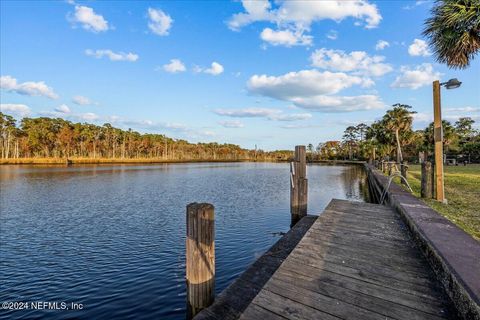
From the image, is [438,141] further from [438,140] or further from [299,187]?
[299,187]

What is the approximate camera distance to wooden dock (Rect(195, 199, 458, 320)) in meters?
2.73

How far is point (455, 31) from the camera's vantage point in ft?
32.2

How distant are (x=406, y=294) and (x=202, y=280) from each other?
246 centimetres

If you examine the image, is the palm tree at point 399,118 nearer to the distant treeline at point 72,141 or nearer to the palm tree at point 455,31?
the palm tree at point 455,31

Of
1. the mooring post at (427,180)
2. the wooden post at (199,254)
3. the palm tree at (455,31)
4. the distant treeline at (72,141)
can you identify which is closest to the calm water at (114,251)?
the wooden post at (199,254)

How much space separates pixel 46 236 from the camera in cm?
934

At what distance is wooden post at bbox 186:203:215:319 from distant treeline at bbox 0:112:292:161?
88453 millimetres

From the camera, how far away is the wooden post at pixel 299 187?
8479mm

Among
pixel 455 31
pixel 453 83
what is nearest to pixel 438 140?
pixel 453 83

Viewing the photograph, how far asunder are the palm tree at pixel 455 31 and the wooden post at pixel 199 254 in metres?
11.3

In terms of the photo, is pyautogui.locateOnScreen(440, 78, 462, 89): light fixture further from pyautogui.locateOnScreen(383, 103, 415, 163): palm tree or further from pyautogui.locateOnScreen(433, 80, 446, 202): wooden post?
pyautogui.locateOnScreen(383, 103, 415, 163): palm tree

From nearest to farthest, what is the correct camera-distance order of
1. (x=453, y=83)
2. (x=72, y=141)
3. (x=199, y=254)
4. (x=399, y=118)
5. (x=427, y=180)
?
(x=199, y=254)
(x=453, y=83)
(x=427, y=180)
(x=399, y=118)
(x=72, y=141)

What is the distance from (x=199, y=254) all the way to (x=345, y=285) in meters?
1.88

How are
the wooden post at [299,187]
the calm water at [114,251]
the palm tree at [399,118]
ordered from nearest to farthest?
the calm water at [114,251], the wooden post at [299,187], the palm tree at [399,118]
